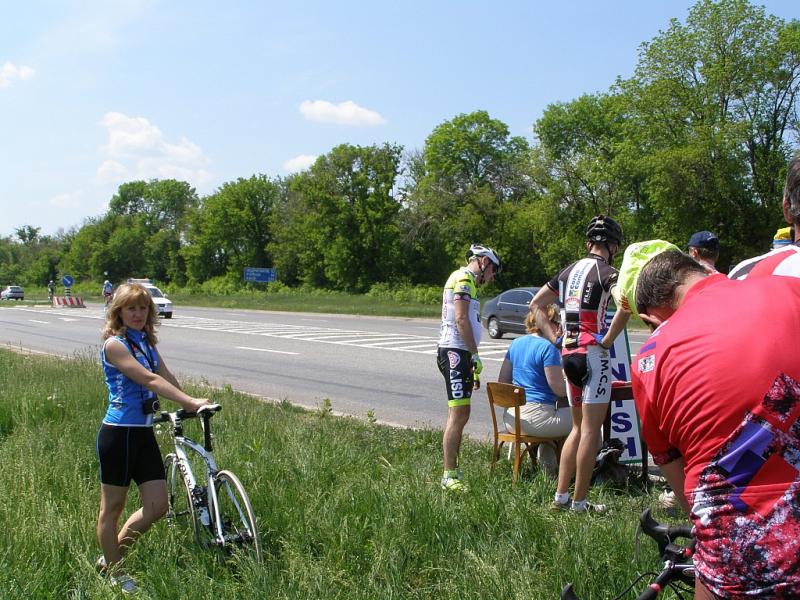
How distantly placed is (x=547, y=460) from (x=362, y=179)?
5797cm

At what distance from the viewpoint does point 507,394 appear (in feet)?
17.1

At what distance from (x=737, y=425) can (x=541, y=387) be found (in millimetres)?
3985

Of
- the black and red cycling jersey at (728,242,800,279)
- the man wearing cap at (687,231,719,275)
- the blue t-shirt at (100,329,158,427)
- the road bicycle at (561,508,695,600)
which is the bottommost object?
the road bicycle at (561,508,695,600)


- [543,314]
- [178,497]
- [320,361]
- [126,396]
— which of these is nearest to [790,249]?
[126,396]

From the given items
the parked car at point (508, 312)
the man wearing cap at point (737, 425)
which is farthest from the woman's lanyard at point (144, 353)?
the parked car at point (508, 312)

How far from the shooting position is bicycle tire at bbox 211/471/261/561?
3.88 m

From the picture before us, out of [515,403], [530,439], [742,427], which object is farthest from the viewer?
[530,439]

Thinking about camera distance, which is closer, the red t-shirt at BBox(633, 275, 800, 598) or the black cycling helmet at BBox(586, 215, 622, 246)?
the red t-shirt at BBox(633, 275, 800, 598)

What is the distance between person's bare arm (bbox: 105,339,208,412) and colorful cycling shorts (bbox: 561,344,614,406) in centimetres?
217

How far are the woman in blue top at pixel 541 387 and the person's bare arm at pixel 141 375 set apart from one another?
2.57m

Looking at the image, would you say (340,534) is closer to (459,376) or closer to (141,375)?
(141,375)

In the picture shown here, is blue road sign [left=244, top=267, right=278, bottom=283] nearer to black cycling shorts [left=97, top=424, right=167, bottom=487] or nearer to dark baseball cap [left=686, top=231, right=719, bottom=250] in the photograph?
dark baseball cap [left=686, top=231, right=719, bottom=250]

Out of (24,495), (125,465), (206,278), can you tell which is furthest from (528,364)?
(206,278)

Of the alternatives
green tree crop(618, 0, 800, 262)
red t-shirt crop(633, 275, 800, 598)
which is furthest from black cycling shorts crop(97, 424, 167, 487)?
green tree crop(618, 0, 800, 262)
